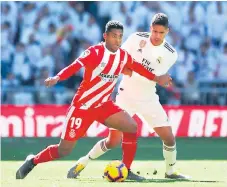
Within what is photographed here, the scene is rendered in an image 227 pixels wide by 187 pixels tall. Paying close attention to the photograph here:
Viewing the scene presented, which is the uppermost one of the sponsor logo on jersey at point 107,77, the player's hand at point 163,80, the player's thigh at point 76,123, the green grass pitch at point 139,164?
the sponsor logo on jersey at point 107,77

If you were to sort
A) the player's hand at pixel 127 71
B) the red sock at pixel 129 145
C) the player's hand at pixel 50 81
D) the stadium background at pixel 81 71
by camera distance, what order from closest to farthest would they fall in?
the player's hand at pixel 50 81
the red sock at pixel 129 145
the player's hand at pixel 127 71
the stadium background at pixel 81 71

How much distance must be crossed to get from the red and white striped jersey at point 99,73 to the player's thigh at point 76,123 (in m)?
0.09

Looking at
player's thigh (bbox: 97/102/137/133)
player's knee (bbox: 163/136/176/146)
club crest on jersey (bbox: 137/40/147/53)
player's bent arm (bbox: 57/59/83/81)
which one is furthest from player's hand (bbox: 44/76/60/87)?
player's knee (bbox: 163/136/176/146)

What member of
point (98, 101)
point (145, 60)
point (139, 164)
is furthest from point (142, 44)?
point (139, 164)

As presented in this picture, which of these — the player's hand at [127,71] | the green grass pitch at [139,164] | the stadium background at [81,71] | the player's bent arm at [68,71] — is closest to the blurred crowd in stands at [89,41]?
the stadium background at [81,71]

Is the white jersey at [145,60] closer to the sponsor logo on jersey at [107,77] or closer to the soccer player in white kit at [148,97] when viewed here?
the soccer player in white kit at [148,97]

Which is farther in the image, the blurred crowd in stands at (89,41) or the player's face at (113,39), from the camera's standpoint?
the blurred crowd in stands at (89,41)

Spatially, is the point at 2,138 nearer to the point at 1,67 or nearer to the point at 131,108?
the point at 1,67

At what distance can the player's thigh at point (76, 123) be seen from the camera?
30.4 feet

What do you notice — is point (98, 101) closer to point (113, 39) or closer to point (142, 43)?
point (113, 39)

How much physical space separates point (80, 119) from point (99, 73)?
0.62 meters

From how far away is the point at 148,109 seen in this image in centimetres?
993

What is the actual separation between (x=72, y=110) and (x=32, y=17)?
8893mm

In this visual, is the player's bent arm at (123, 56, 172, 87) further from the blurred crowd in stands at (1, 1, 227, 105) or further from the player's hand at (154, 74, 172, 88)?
the blurred crowd in stands at (1, 1, 227, 105)
